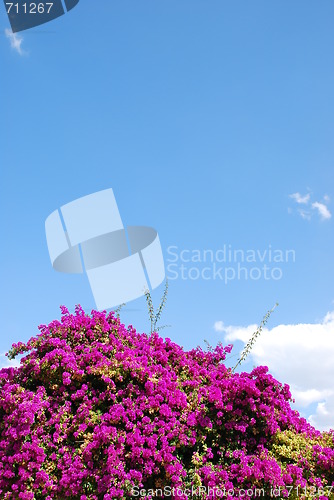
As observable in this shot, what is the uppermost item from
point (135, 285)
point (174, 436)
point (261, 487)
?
point (135, 285)

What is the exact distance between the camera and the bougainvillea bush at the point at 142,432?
249 inches

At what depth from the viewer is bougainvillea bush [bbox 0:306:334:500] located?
6.31m

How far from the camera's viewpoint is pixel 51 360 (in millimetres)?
7305

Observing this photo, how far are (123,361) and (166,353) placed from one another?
106 centimetres

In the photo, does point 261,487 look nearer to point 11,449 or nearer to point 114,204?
point 11,449

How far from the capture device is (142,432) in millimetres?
6598

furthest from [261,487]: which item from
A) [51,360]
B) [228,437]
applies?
[51,360]

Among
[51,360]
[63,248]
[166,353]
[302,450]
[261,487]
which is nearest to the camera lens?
[261,487]
